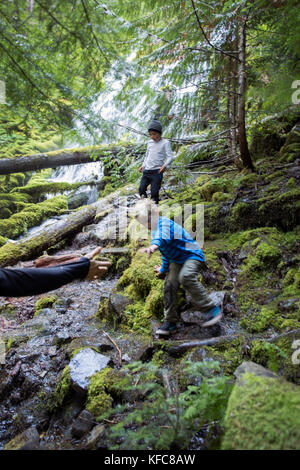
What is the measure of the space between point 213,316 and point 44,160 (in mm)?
11556

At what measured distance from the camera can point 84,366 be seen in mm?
2719

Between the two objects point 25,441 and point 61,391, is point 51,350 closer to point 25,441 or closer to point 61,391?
point 61,391

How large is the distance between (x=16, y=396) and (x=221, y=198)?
192 inches

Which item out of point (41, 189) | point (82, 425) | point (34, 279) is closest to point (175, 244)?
point (34, 279)

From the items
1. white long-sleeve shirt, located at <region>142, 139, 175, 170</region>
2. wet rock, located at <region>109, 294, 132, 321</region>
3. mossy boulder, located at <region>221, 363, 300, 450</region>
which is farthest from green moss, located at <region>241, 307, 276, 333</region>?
white long-sleeve shirt, located at <region>142, 139, 175, 170</region>

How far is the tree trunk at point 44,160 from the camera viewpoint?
11352mm

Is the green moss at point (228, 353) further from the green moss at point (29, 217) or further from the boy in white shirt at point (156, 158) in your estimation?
the green moss at point (29, 217)

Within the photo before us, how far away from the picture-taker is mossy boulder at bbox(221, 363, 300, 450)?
1.26 m

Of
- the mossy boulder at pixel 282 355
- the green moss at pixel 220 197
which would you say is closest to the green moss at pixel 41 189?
the green moss at pixel 220 197

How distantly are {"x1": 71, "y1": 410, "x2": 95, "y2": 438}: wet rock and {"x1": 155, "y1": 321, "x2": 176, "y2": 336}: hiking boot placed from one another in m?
1.24
